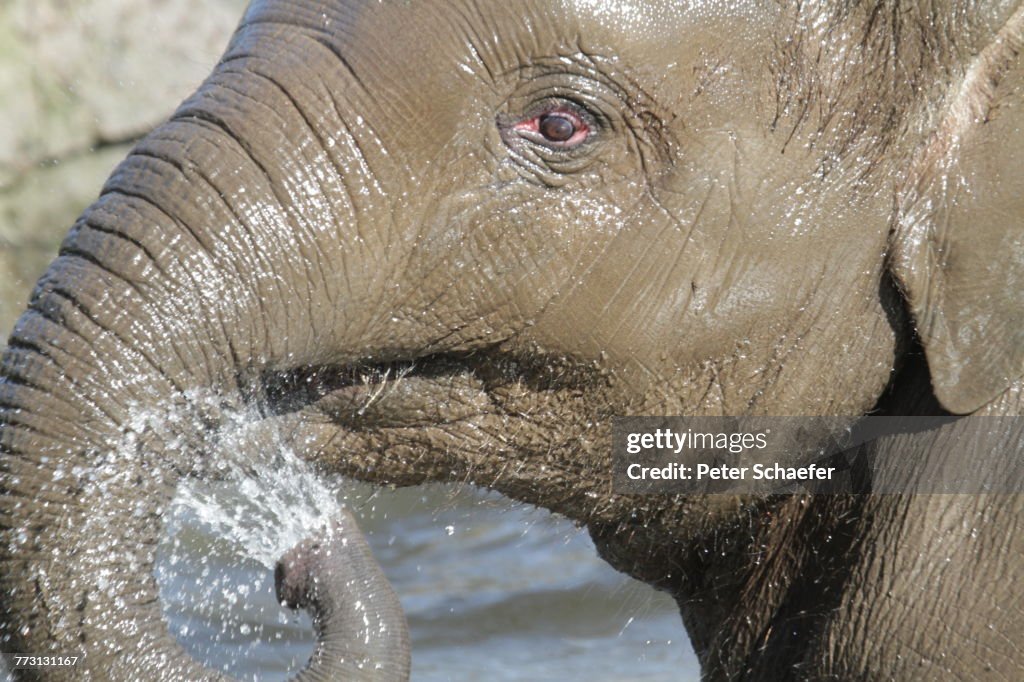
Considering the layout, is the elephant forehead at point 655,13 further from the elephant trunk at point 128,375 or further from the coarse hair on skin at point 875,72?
the elephant trunk at point 128,375

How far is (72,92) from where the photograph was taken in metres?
11.2

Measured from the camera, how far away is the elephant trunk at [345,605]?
3182 millimetres

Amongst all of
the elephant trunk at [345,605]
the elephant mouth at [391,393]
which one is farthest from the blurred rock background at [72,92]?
the elephant mouth at [391,393]

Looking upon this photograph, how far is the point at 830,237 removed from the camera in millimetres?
3119

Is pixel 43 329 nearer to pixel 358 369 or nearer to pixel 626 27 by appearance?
pixel 358 369

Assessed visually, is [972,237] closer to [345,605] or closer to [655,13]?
[655,13]

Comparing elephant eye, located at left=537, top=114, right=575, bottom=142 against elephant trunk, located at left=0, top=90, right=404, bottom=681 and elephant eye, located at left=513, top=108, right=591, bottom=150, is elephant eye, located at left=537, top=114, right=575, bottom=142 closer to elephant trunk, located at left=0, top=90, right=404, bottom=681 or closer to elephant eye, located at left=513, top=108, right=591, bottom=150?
elephant eye, located at left=513, top=108, right=591, bottom=150

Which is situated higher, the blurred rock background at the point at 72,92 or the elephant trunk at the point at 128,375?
the blurred rock background at the point at 72,92

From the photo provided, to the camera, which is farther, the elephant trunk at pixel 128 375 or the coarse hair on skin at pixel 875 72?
the coarse hair on skin at pixel 875 72

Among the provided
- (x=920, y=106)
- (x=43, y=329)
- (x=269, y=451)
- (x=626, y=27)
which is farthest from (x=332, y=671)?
(x=920, y=106)

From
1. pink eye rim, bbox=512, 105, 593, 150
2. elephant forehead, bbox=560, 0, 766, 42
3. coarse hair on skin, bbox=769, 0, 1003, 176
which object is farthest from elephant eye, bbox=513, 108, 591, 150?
coarse hair on skin, bbox=769, 0, 1003, 176

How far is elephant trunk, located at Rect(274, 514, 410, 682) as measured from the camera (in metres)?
3.18

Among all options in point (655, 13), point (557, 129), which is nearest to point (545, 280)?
point (557, 129)

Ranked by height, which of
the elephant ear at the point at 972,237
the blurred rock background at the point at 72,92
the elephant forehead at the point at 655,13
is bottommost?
the elephant ear at the point at 972,237
